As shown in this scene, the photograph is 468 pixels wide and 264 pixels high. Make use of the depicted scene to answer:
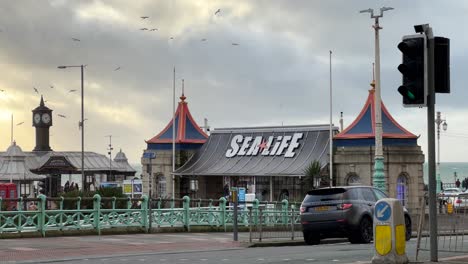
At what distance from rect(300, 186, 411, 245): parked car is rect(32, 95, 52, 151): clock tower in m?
123

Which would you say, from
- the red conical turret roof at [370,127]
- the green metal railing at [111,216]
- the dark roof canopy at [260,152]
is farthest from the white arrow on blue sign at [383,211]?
the dark roof canopy at [260,152]

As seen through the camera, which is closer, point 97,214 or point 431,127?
point 431,127

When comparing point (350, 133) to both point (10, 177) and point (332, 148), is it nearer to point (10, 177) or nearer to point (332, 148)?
point (332, 148)

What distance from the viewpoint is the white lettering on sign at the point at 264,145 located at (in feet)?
196

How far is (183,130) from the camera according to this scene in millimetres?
66312

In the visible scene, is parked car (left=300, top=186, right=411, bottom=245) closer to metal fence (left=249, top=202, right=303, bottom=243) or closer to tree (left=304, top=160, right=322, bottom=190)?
metal fence (left=249, top=202, right=303, bottom=243)

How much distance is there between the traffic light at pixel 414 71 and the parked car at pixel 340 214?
10067 millimetres

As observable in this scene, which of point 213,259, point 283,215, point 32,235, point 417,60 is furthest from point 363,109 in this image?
point 417,60

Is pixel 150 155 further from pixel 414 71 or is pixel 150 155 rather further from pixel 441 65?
pixel 414 71

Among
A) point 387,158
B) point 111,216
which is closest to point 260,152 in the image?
point 387,158

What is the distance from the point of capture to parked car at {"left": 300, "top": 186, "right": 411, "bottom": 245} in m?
22.6

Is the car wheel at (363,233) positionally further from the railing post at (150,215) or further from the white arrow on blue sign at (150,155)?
the white arrow on blue sign at (150,155)

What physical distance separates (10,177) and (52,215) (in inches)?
1826

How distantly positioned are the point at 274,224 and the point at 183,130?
121 feet
